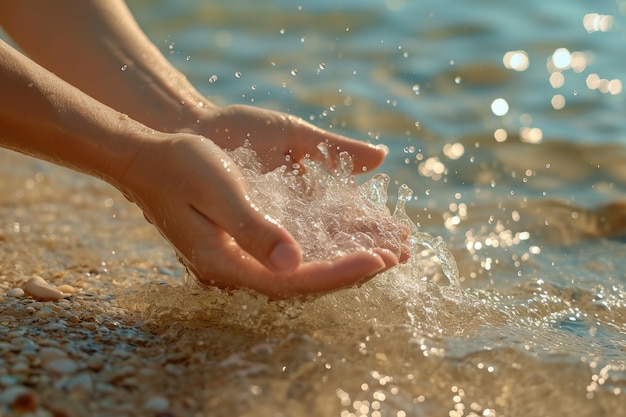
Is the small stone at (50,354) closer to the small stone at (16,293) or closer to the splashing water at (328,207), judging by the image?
the small stone at (16,293)

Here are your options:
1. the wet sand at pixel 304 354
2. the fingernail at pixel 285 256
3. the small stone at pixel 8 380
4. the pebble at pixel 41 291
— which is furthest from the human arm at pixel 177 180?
the small stone at pixel 8 380

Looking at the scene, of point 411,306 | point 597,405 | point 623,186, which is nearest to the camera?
point 597,405

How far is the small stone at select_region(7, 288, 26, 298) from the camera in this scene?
275 centimetres

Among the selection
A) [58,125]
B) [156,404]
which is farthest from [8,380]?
[58,125]

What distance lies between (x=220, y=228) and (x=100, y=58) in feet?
3.91

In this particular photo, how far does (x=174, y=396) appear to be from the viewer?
2.10 metres

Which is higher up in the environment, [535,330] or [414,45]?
[414,45]

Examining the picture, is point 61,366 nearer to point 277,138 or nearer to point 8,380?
point 8,380

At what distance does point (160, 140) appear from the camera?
2533 mm

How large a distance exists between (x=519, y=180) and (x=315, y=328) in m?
2.68

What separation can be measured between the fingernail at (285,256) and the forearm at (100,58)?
1.10 meters

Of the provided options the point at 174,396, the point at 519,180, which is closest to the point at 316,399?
the point at 174,396

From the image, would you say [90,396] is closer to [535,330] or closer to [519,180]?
[535,330]

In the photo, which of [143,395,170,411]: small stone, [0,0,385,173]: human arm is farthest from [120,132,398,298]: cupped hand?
[0,0,385,173]: human arm
